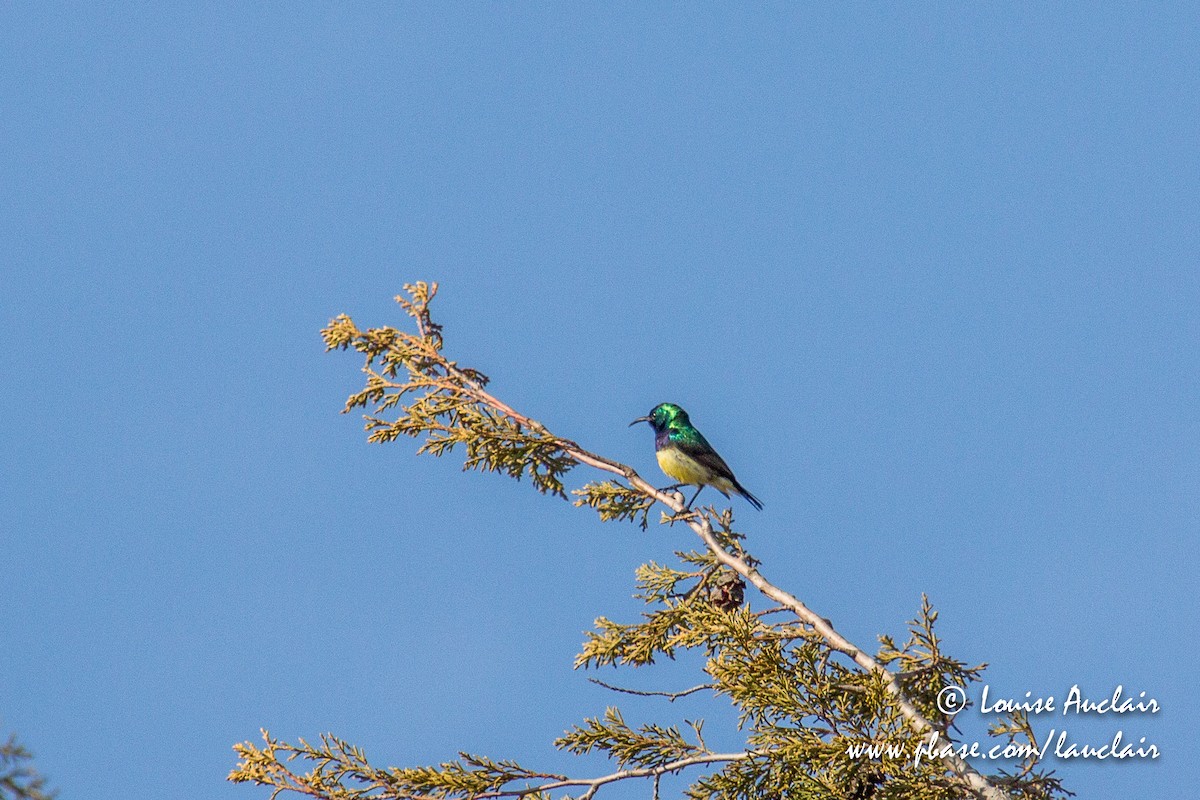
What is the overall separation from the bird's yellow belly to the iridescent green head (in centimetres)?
32

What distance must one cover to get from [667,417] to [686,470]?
693mm

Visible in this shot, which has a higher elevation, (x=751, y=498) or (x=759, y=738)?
(x=751, y=498)

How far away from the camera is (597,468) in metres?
10.4

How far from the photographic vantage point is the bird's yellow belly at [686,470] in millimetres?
15461

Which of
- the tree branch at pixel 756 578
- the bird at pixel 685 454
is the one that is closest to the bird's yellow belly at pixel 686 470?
the bird at pixel 685 454

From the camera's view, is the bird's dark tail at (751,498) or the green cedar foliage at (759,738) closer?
the green cedar foliage at (759,738)

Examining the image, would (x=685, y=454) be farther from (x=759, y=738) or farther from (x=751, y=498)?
(x=759, y=738)

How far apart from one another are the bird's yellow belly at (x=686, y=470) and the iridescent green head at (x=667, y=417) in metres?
0.32

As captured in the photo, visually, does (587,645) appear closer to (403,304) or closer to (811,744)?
(811,744)

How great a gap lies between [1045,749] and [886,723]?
39.3 inches

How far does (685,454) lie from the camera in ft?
50.7

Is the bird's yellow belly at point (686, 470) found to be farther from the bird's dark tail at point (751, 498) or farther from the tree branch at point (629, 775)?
the tree branch at point (629, 775)

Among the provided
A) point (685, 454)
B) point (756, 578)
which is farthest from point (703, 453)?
point (756, 578)

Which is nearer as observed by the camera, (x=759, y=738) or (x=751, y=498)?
(x=759, y=738)
